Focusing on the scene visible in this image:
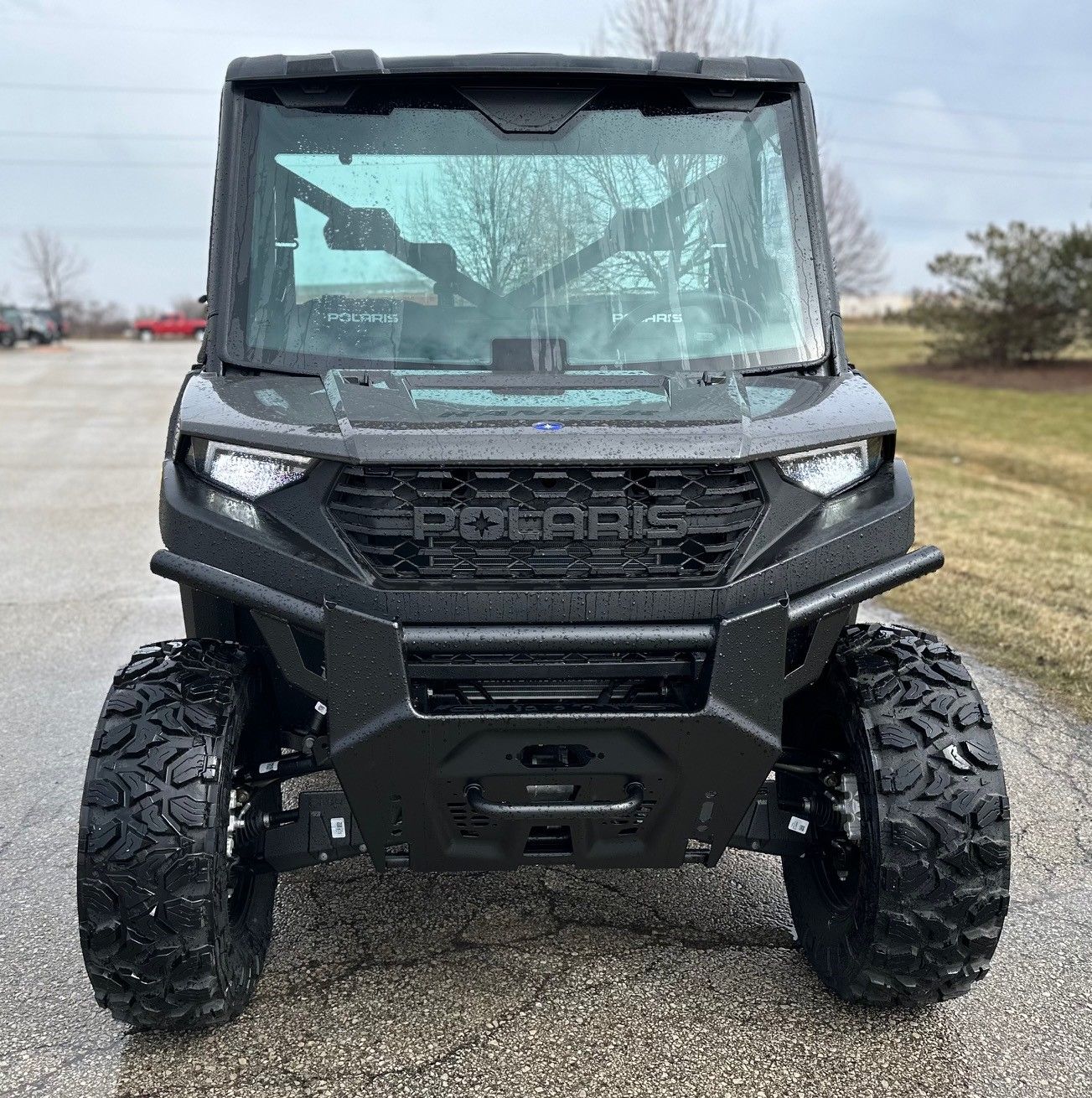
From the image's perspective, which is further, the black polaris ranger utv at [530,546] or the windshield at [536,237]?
the windshield at [536,237]

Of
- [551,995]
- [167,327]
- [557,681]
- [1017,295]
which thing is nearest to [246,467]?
[557,681]

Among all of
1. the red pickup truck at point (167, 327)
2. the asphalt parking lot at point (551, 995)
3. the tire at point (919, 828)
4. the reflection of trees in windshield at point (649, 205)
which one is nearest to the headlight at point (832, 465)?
the tire at point (919, 828)

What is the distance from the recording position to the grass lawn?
7105 millimetres

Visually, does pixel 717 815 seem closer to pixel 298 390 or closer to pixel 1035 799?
pixel 298 390

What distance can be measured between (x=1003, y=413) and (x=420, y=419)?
842 inches

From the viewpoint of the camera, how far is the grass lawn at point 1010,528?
23.3ft

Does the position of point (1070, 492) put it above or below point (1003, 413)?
above

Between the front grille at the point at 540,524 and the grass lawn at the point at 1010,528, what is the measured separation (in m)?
3.72

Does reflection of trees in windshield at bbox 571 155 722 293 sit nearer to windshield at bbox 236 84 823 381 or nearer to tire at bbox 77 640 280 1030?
windshield at bbox 236 84 823 381

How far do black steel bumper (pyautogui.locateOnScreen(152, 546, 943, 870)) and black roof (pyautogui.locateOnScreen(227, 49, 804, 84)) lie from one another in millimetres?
1431

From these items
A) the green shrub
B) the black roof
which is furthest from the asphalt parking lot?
the green shrub

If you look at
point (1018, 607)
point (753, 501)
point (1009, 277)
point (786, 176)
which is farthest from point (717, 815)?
point (1009, 277)

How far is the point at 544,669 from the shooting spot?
9.53 ft

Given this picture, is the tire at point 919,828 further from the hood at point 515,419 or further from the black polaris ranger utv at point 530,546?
the hood at point 515,419
